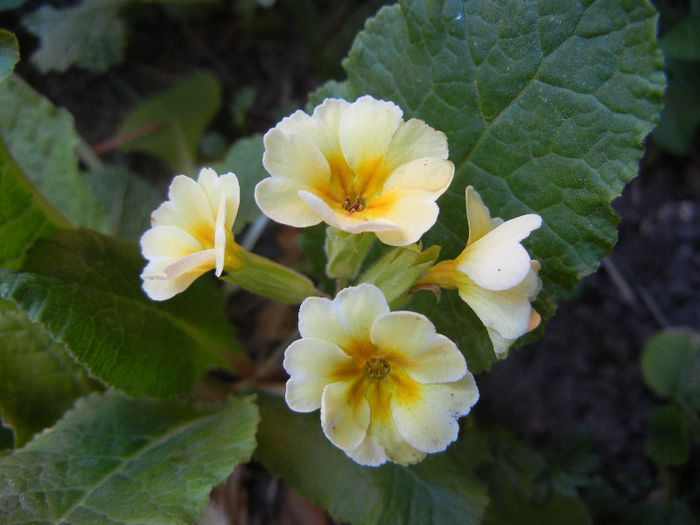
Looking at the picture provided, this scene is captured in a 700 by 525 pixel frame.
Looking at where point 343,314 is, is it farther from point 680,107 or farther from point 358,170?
point 680,107

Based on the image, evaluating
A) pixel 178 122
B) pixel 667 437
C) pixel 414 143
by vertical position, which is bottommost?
pixel 667 437

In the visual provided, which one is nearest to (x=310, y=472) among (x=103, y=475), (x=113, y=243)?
(x=103, y=475)

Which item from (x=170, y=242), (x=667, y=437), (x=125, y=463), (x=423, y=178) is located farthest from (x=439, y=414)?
(x=667, y=437)

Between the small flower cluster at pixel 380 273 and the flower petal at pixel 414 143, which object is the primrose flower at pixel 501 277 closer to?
the small flower cluster at pixel 380 273

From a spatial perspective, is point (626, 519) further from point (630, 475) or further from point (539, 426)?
point (539, 426)

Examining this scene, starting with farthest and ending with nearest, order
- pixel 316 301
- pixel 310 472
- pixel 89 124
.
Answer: pixel 89 124 → pixel 310 472 → pixel 316 301

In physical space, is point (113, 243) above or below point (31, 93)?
below

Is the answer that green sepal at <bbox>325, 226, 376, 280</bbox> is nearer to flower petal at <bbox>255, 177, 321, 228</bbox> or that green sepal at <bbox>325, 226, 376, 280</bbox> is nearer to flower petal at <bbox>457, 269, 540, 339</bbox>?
flower petal at <bbox>255, 177, 321, 228</bbox>
